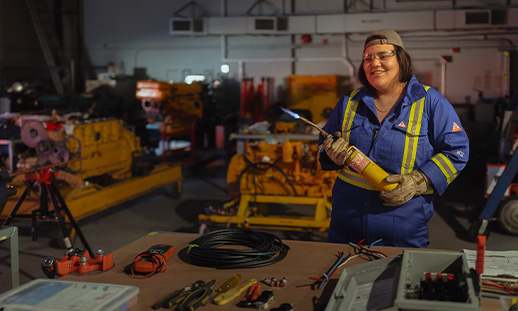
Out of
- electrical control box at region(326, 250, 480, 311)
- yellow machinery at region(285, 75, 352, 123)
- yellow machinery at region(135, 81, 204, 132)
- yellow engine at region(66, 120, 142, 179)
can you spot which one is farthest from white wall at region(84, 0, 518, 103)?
electrical control box at region(326, 250, 480, 311)

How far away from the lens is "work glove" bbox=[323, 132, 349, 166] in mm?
2260

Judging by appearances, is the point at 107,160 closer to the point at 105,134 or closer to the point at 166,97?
the point at 105,134

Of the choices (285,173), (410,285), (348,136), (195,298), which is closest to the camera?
(410,285)

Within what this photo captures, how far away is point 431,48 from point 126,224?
7569 millimetres

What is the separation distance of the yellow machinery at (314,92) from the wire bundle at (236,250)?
8.73 meters

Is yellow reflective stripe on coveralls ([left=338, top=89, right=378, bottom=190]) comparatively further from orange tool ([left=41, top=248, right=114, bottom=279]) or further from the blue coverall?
orange tool ([left=41, top=248, right=114, bottom=279])

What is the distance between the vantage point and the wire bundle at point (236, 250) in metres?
1.85

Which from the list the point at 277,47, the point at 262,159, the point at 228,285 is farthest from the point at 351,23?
the point at 228,285

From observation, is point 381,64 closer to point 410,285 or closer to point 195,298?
point 410,285

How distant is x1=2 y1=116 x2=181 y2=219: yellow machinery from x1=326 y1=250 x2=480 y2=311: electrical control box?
3.95 meters

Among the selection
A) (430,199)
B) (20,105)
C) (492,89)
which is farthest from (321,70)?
(430,199)

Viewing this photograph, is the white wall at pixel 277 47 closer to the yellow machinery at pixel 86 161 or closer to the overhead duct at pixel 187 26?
the overhead duct at pixel 187 26

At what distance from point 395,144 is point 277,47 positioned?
32.9 feet

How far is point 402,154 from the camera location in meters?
2.35
